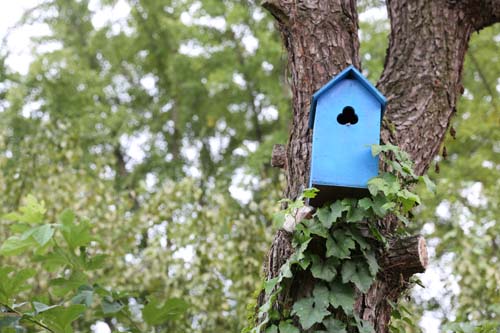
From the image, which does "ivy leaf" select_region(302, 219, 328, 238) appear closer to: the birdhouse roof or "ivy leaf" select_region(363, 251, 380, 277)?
"ivy leaf" select_region(363, 251, 380, 277)

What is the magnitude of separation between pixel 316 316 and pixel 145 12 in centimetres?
764

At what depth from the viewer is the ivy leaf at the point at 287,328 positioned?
7.34ft

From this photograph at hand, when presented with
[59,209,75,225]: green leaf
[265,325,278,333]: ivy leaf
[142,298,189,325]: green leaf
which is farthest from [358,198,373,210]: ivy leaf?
[59,209,75,225]: green leaf

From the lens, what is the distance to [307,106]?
2.62 meters

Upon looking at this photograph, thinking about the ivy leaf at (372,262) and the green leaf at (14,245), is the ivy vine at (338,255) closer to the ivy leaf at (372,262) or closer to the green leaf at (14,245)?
the ivy leaf at (372,262)

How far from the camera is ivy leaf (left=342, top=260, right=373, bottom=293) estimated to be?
2.22 metres

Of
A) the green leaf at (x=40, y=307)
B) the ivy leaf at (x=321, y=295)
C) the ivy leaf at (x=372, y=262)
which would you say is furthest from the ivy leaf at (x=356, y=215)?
the green leaf at (x=40, y=307)

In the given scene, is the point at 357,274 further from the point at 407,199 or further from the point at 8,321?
the point at 8,321

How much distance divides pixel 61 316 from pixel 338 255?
3.71ft

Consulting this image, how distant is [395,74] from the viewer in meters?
2.89

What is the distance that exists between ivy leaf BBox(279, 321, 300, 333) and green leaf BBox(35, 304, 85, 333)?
86cm

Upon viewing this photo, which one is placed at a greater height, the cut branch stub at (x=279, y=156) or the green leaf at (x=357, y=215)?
the cut branch stub at (x=279, y=156)

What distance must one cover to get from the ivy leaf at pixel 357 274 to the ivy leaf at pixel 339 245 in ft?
0.16

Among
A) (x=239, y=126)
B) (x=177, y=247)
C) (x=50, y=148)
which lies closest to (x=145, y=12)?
(x=239, y=126)
